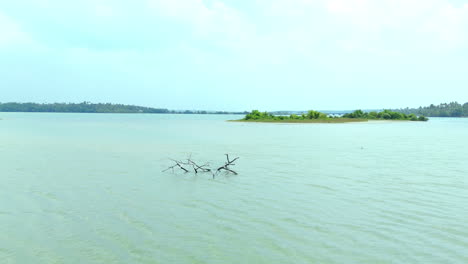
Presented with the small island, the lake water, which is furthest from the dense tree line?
the lake water

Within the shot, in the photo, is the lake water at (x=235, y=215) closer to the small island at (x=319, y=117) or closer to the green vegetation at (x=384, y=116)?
the small island at (x=319, y=117)

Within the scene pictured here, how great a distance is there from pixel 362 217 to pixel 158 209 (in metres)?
8.00

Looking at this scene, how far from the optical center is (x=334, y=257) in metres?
10.5

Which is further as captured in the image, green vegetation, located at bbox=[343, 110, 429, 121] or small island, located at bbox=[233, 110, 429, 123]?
green vegetation, located at bbox=[343, 110, 429, 121]

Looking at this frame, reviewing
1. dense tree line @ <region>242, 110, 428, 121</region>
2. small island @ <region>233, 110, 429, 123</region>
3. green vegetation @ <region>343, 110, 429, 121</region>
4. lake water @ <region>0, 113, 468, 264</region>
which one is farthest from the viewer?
green vegetation @ <region>343, 110, 429, 121</region>

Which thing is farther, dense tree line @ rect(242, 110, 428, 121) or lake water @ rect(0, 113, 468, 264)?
dense tree line @ rect(242, 110, 428, 121)

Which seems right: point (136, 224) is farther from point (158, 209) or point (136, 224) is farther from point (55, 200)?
point (55, 200)

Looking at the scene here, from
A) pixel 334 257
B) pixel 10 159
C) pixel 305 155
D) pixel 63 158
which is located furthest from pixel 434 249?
pixel 10 159

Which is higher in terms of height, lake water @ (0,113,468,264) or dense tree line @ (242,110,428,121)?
dense tree line @ (242,110,428,121)

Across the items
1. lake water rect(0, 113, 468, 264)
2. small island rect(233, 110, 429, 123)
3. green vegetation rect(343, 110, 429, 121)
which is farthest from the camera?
green vegetation rect(343, 110, 429, 121)

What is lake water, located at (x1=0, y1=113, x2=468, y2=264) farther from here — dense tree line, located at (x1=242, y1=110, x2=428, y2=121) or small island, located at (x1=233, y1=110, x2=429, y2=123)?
dense tree line, located at (x1=242, y1=110, x2=428, y2=121)

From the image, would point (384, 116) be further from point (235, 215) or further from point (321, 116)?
point (235, 215)

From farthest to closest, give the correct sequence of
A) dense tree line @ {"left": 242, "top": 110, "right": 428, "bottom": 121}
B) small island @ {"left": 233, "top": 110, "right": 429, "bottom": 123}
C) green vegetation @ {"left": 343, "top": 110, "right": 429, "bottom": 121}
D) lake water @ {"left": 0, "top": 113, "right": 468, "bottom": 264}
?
green vegetation @ {"left": 343, "top": 110, "right": 429, "bottom": 121}
dense tree line @ {"left": 242, "top": 110, "right": 428, "bottom": 121}
small island @ {"left": 233, "top": 110, "right": 429, "bottom": 123}
lake water @ {"left": 0, "top": 113, "right": 468, "bottom": 264}

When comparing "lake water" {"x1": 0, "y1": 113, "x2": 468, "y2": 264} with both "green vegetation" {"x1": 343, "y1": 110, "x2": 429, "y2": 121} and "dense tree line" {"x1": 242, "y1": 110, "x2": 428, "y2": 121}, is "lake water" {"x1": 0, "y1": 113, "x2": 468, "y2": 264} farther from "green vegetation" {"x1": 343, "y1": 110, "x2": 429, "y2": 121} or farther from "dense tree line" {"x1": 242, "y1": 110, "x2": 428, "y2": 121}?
"green vegetation" {"x1": 343, "y1": 110, "x2": 429, "y2": 121}
